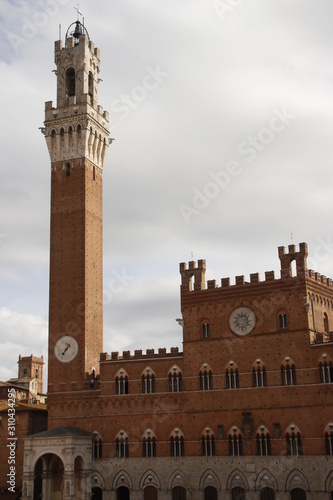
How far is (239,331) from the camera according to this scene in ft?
160

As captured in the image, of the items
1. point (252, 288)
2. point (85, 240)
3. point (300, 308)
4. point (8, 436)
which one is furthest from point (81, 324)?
point (300, 308)

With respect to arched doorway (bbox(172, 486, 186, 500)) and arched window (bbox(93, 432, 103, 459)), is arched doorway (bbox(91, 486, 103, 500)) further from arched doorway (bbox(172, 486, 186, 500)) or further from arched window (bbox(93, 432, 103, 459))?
arched doorway (bbox(172, 486, 186, 500))

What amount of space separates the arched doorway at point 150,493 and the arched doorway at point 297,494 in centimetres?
1031

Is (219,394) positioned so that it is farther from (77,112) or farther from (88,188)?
(77,112)

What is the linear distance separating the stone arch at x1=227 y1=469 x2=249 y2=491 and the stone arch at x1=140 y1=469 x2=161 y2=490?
218 inches

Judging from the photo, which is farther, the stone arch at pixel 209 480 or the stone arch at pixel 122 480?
the stone arch at pixel 122 480

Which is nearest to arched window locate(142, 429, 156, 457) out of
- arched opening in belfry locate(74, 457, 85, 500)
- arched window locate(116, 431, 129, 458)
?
arched window locate(116, 431, 129, 458)

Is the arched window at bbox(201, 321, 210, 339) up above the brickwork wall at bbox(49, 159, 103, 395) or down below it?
below

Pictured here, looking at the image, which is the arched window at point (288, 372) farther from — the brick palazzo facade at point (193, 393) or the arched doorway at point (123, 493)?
the arched doorway at point (123, 493)

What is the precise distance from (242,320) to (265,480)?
1121 cm

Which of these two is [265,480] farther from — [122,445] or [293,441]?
[122,445]

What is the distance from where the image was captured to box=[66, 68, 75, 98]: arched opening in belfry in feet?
201

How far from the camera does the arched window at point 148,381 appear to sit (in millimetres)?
50844

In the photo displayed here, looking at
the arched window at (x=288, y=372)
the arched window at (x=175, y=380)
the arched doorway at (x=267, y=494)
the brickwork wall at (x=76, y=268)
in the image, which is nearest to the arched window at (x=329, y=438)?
the arched window at (x=288, y=372)
